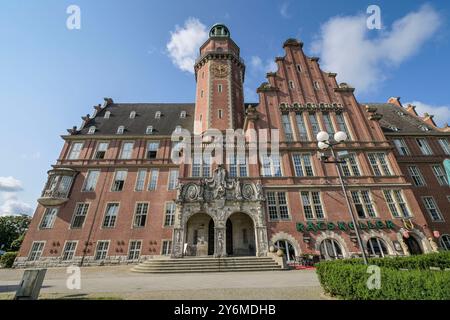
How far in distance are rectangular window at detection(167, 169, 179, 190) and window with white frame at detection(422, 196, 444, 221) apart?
1200 inches

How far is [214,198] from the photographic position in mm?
19797

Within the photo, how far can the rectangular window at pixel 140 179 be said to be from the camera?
2440cm

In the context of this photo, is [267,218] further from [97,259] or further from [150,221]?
[97,259]

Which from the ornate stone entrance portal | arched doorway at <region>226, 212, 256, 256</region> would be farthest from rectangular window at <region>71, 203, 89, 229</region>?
arched doorway at <region>226, 212, 256, 256</region>

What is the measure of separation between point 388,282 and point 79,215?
28.1 m

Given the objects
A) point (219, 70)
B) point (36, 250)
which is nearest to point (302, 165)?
point (219, 70)

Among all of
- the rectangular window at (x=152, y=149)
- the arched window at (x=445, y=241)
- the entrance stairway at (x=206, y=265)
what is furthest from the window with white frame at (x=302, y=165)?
the rectangular window at (x=152, y=149)

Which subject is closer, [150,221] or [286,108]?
[150,221]

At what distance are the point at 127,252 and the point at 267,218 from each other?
1596 cm

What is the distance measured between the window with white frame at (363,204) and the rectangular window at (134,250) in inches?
950

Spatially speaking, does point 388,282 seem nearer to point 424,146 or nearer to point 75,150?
point 424,146

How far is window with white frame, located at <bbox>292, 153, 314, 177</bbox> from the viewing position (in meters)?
21.5
